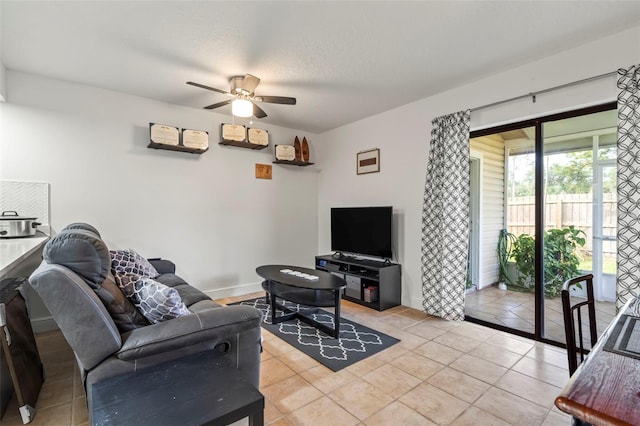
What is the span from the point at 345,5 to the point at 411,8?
0.45 metres

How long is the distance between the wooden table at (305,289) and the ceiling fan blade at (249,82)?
195cm

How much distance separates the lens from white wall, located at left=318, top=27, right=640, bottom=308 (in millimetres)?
2477

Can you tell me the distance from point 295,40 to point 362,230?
2.55m

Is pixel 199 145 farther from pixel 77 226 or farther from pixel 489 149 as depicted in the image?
pixel 489 149

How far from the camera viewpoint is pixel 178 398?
1.12m

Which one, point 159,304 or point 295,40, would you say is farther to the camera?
point 295,40

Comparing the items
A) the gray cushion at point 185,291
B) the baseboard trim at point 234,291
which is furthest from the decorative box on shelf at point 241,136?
the baseboard trim at point 234,291

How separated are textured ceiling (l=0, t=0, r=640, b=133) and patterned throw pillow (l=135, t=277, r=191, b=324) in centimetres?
186

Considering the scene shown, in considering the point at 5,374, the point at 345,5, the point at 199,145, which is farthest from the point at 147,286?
the point at 199,145

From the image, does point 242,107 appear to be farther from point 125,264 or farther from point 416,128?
point 416,128

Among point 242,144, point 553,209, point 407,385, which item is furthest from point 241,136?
point 553,209

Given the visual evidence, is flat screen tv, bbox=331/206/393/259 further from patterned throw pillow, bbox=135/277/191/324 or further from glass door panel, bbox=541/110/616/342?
A: patterned throw pillow, bbox=135/277/191/324

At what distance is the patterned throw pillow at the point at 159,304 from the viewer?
1.69m

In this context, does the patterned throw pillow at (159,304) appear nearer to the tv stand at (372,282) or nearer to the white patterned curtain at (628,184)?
the tv stand at (372,282)
